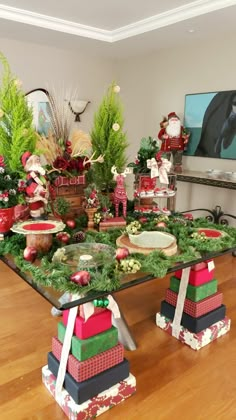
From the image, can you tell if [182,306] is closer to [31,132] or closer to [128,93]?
[31,132]

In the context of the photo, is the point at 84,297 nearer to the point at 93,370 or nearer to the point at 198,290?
the point at 93,370

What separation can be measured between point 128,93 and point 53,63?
42.2 inches

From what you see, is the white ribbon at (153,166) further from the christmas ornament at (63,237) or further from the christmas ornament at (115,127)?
the christmas ornament at (63,237)

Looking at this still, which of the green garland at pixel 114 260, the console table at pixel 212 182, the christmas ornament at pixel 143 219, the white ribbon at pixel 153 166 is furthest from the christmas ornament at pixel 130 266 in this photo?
the console table at pixel 212 182

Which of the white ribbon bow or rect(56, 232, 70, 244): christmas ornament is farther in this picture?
the white ribbon bow

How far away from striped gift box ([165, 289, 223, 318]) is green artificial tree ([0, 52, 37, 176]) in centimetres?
109

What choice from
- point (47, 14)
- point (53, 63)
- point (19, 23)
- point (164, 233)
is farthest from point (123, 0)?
point (164, 233)

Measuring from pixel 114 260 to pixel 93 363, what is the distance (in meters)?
0.42

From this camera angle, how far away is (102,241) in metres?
1.62

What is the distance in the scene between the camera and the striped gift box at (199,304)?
1882mm


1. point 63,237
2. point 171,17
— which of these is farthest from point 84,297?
point 171,17

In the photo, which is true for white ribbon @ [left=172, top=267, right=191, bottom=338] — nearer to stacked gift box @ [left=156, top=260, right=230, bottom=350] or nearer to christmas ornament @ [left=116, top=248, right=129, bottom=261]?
stacked gift box @ [left=156, top=260, right=230, bottom=350]

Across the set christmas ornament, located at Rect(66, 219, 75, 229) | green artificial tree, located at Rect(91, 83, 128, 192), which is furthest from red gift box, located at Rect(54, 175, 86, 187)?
christmas ornament, located at Rect(66, 219, 75, 229)

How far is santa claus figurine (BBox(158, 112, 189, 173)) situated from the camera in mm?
3838
